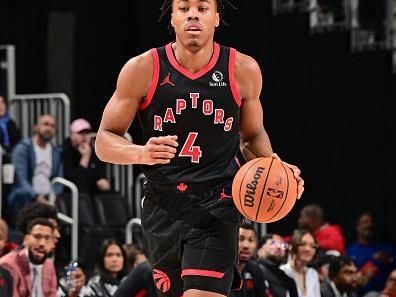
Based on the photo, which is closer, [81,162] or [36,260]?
[36,260]

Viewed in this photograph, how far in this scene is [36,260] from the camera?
951 cm

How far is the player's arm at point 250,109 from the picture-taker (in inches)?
257

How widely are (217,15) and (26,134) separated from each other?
7656mm

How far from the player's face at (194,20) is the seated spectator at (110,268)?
4.20m

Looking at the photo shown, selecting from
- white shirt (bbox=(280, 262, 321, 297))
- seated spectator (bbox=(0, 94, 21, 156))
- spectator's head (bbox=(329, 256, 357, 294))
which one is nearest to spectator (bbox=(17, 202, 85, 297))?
white shirt (bbox=(280, 262, 321, 297))

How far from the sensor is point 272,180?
623 centimetres

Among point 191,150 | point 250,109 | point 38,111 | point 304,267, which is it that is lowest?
point 304,267

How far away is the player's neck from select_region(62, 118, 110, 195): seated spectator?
645 cm

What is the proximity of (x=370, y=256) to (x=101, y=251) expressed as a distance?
14.5ft

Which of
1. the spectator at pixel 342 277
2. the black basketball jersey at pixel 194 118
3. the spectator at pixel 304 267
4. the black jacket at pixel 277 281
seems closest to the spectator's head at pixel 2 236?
the black jacket at pixel 277 281

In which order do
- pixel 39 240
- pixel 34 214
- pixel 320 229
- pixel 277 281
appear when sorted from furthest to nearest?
pixel 320 229, pixel 34 214, pixel 277 281, pixel 39 240

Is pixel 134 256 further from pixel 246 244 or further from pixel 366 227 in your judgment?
pixel 366 227

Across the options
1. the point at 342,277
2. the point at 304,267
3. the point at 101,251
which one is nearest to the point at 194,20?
the point at 101,251

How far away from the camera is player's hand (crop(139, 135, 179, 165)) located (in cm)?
598
